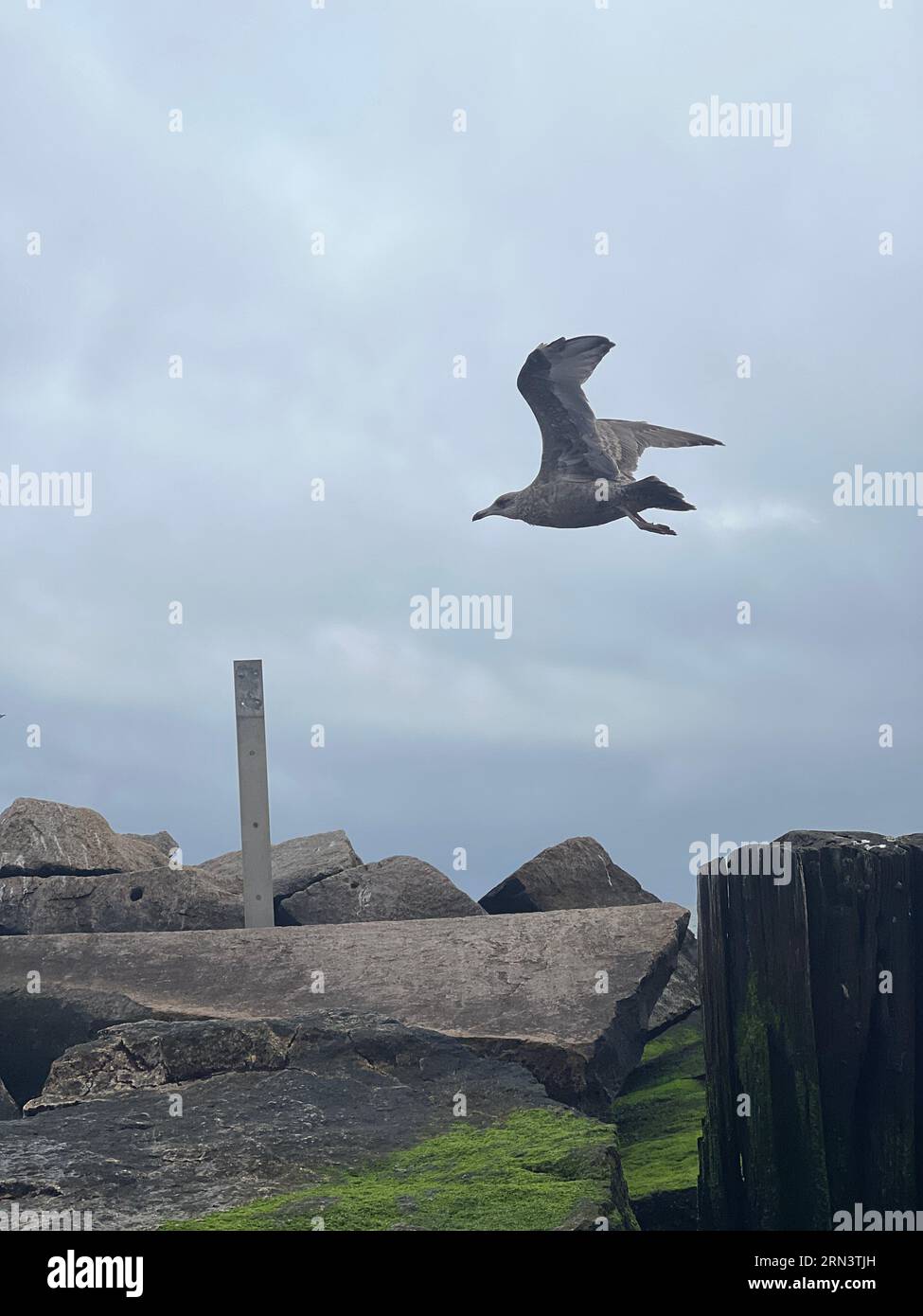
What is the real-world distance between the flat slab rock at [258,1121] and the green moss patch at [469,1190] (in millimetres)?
13

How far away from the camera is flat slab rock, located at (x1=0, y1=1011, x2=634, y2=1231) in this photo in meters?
4.41

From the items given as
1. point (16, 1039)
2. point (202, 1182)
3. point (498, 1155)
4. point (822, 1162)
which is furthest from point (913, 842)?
point (16, 1039)

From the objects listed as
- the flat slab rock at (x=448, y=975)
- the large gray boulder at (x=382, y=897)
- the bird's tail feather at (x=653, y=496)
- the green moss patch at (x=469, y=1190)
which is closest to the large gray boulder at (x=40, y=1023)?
the flat slab rock at (x=448, y=975)

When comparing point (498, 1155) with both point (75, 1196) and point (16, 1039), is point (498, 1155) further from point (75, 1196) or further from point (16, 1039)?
point (16, 1039)

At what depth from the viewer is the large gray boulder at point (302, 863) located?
31.7 feet

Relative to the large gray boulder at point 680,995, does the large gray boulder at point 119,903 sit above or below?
above

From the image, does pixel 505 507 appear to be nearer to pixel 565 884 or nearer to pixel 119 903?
pixel 565 884

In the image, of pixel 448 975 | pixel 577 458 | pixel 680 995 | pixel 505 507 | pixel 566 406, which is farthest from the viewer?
pixel 505 507

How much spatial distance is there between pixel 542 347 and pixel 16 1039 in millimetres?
6139

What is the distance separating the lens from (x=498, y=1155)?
187 inches

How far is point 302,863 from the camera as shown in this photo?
33.2ft

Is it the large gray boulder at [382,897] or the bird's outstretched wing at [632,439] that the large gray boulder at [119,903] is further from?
the bird's outstretched wing at [632,439]

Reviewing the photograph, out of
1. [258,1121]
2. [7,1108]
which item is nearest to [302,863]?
[7,1108]

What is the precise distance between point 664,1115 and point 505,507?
6.05 metres
